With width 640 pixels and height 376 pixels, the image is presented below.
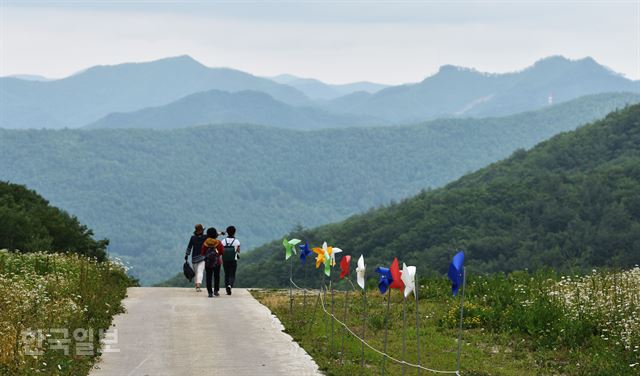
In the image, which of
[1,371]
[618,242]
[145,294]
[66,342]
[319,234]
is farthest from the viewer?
[319,234]

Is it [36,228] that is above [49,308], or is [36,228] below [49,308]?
above

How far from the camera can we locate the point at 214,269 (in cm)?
2475

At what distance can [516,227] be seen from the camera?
123m

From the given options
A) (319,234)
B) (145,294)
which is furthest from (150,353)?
(319,234)

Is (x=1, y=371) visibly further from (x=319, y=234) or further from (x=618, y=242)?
(x=319, y=234)

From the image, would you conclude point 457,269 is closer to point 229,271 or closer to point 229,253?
point 229,253

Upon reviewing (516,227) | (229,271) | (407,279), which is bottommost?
(407,279)

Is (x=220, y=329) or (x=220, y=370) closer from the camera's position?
(x=220, y=370)

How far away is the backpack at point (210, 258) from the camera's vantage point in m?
24.3

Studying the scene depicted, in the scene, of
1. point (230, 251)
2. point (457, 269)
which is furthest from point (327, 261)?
point (230, 251)

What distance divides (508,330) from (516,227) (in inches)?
4206

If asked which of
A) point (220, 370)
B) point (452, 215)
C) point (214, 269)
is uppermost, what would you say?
point (452, 215)

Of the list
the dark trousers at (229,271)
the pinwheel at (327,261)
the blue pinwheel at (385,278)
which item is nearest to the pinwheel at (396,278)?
the blue pinwheel at (385,278)

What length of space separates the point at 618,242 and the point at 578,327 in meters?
96.5
